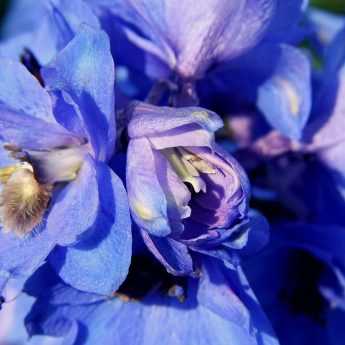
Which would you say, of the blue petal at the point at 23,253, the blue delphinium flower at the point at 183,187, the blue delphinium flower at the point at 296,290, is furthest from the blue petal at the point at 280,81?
the blue petal at the point at 23,253

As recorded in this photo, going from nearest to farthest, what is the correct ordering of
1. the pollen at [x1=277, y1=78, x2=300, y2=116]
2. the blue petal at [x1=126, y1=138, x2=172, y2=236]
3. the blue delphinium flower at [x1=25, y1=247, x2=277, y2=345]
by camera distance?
1. the blue petal at [x1=126, y1=138, x2=172, y2=236]
2. the blue delphinium flower at [x1=25, y1=247, x2=277, y2=345]
3. the pollen at [x1=277, y1=78, x2=300, y2=116]

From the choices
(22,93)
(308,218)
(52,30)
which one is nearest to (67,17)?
(52,30)

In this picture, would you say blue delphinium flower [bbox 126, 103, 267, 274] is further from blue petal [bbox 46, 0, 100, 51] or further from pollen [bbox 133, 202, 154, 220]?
blue petal [bbox 46, 0, 100, 51]

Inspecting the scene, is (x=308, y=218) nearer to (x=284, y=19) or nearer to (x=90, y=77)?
(x=284, y=19)

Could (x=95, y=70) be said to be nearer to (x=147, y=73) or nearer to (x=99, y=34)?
(x=99, y=34)

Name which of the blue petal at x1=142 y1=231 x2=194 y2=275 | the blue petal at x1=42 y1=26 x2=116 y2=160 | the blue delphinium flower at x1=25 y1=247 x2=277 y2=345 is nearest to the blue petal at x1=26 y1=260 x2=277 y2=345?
the blue delphinium flower at x1=25 y1=247 x2=277 y2=345

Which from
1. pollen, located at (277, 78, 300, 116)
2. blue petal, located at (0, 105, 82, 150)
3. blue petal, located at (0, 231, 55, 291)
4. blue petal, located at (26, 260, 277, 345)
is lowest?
blue petal, located at (26, 260, 277, 345)

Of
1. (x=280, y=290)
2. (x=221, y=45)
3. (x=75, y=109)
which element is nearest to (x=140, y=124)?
(x=75, y=109)
